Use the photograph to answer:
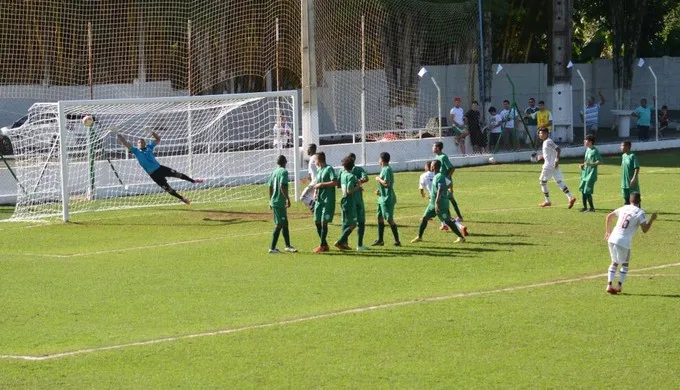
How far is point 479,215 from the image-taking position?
25688 mm

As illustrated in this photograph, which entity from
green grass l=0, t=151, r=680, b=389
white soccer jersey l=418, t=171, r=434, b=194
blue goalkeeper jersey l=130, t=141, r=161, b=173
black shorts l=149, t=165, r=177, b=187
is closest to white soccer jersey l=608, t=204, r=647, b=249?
green grass l=0, t=151, r=680, b=389

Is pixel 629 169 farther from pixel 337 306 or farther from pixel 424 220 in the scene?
pixel 337 306

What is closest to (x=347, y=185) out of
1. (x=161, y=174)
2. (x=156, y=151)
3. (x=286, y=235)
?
(x=286, y=235)

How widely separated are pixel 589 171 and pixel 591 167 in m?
0.15

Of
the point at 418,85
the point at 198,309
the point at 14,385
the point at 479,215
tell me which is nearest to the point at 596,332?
the point at 198,309

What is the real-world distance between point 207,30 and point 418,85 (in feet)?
29.4

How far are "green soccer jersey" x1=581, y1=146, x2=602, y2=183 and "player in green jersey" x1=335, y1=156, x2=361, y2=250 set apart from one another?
22.8 feet

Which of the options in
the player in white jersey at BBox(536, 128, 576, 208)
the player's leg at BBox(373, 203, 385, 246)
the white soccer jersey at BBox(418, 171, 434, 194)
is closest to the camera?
the player's leg at BBox(373, 203, 385, 246)

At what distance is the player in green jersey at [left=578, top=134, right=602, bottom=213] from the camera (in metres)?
25.4

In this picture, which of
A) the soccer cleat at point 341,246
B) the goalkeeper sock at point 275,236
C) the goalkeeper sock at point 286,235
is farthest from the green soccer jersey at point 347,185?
the goalkeeper sock at point 275,236

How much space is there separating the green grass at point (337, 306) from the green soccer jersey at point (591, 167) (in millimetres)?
914

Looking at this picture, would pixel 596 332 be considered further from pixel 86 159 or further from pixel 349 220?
pixel 86 159

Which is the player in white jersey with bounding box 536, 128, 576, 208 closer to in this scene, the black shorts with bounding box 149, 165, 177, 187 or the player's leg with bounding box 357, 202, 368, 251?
the player's leg with bounding box 357, 202, 368, 251

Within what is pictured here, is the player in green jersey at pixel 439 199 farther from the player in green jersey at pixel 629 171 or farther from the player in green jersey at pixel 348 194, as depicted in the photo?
the player in green jersey at pixel 629 171
